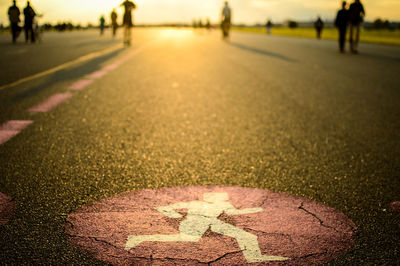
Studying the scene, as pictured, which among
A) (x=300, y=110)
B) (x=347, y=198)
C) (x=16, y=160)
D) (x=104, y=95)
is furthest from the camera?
(x=104, y=95)

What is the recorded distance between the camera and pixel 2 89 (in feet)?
20.9

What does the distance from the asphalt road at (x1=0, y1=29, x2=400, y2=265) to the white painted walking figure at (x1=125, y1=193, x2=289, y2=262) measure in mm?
305

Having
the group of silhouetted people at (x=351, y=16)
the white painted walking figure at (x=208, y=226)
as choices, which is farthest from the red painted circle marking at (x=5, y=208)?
the group of silhouetted people at (x=351, y=16)

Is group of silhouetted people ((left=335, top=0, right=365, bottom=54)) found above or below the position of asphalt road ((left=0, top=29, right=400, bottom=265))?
above

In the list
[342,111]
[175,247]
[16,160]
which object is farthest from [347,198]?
[342,111]

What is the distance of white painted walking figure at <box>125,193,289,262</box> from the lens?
1936 mm

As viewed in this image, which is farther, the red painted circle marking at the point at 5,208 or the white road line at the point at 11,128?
the white road line at the point at 11,128

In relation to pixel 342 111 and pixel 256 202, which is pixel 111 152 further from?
pixel 342 111

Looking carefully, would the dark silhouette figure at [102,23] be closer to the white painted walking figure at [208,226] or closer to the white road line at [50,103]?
the white road line at [50,103]

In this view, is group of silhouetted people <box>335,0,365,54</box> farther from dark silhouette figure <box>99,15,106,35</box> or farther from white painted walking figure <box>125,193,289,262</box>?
dark silhouette figure <box>99,15,106,35</box>

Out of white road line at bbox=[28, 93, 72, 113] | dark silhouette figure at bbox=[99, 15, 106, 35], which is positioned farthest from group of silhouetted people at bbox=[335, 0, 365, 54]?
dark silhouette figure at bbox=[99, 15, 106, 35]

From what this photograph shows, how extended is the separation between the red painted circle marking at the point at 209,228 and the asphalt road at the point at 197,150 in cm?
10

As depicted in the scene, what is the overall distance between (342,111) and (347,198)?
2952 millimetres

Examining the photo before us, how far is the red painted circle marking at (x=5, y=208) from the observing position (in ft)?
7.12
